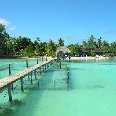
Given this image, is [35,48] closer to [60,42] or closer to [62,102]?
[60,42]

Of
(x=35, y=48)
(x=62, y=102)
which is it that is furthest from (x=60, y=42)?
(x=62, y=102)

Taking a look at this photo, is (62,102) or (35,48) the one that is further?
(35,48)

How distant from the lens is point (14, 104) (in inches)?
532

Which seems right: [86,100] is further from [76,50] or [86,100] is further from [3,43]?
[76,50]

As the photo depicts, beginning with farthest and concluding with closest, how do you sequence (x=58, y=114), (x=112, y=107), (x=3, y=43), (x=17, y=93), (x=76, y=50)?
1. (x=76, y=50)
2. (x=3, y=43)
3. (x=17, y=93)
4. (x=112, y=107)
5. (x=58, y=114)

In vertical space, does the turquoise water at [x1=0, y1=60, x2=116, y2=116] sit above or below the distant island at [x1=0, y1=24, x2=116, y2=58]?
below

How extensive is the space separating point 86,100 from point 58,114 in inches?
119

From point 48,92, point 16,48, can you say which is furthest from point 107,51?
point 48,92

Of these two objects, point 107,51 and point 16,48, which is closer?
point 16,48

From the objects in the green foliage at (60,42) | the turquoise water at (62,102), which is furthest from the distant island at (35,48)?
the turquoise water at (62,102)

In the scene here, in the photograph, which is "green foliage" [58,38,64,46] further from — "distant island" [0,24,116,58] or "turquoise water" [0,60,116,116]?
"turquoise water" [0,60,116,116]

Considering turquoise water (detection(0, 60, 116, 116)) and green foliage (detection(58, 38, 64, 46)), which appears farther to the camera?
green foliage (detection(58, 38, 64, 46))

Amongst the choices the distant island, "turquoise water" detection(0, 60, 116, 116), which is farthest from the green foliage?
"turquoise water" detection(0, 60, 116, 116)

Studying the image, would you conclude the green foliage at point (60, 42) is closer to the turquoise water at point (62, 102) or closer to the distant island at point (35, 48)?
the distant island at point (35, 48)
